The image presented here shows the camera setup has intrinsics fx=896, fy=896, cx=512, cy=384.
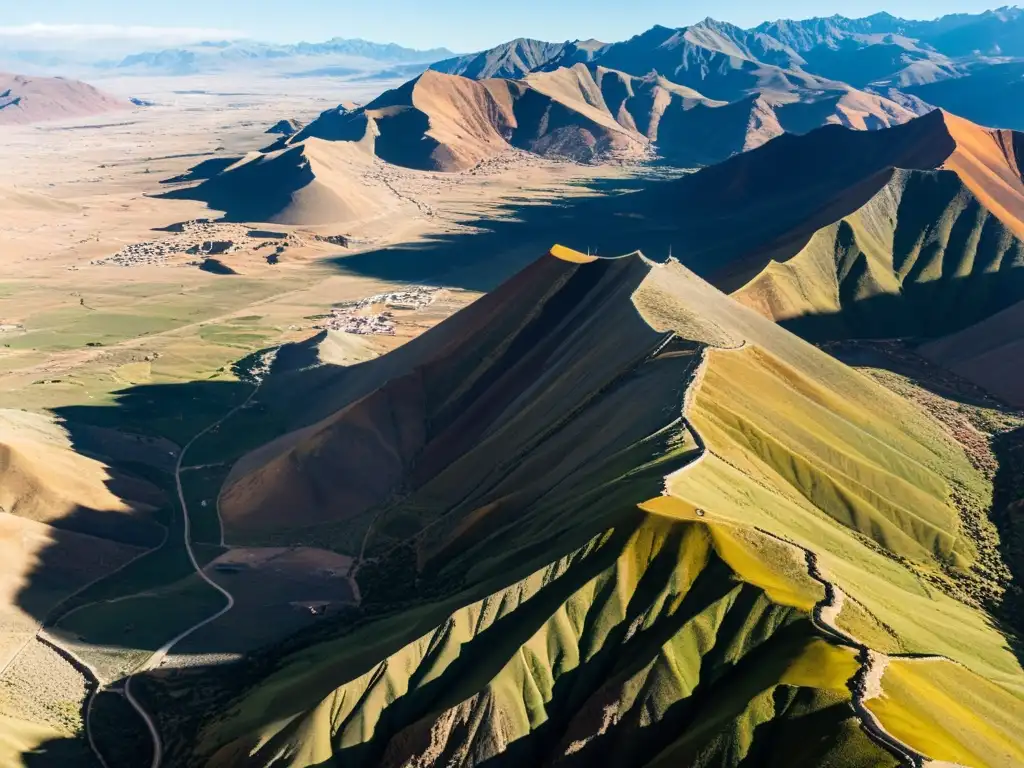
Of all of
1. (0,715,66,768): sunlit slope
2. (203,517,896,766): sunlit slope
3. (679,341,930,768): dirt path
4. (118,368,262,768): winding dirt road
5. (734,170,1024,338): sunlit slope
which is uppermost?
(734,170,1024,338): sunlit slope

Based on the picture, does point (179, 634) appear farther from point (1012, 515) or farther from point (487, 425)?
point (1012, 515)

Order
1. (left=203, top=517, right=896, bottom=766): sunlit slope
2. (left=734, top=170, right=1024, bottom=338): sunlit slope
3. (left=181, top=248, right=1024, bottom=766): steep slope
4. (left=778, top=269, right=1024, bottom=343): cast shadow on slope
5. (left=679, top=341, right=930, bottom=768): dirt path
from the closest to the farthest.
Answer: (left=679, top=341, right=930, bottom=768): dirt path → (left=203, top=517, right=896, bottom=766): sunlit slope → (left=181, top=248, right=1024, bottom=766): steep slope → (left=778, top=269, right=1024, bottom=343): cast shadow on slope → (left=734, top=170, right=1024, bottom=338): sunlit slope

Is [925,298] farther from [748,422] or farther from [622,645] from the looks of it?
[622,645]

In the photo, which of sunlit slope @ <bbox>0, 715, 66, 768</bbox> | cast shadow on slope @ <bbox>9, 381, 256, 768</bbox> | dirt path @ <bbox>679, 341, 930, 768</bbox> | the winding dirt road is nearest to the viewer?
dirt path @ <bbox>679, 341, 930, 768</bbox>

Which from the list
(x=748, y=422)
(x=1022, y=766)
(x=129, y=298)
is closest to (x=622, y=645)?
(x=1022, y=766)

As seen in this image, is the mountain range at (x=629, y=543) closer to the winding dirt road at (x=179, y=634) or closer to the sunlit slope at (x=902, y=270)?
the winding dirt road at (x=179, y=634)

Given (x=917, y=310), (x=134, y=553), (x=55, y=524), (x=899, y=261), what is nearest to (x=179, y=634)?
(x=134, y=553)

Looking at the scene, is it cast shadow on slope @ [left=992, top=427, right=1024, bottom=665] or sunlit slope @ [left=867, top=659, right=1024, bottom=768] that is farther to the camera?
cast shadow on slope @ [left=992, top=427, right=1024, bottom=665]

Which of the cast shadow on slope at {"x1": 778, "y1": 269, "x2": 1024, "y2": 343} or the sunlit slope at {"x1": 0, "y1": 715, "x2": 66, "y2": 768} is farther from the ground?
the cast shadow on slope at {"x1": 778, "y1": 269, "x2": 1024, "y2": 343}

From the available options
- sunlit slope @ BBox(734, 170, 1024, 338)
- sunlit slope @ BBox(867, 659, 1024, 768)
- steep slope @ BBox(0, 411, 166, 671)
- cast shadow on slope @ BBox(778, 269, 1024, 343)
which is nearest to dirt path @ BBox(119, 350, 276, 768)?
steep slope @ BBox(0, 411, 166, 671)

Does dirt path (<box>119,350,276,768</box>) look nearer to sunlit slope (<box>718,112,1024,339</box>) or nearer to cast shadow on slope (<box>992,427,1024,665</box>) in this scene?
cast shadow on slope (<box>992,427,1024,665</box>)
